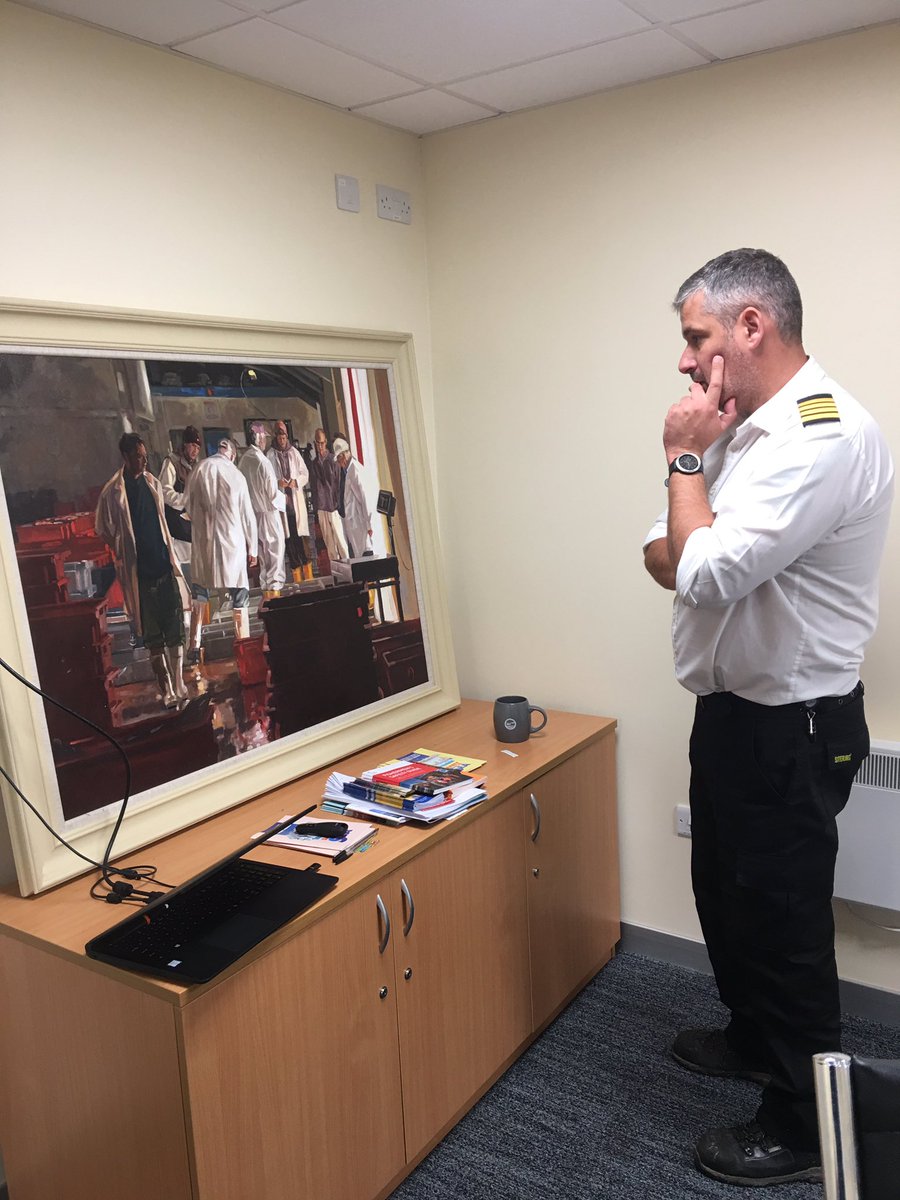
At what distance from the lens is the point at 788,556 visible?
5.98ft

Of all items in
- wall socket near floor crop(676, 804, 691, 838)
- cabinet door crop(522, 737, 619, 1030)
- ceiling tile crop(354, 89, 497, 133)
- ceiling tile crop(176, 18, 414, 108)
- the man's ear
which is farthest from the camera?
wall socket near floor crop(676, 804, 691, 838)

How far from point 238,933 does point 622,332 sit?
1.91 metres

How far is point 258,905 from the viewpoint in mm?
1777

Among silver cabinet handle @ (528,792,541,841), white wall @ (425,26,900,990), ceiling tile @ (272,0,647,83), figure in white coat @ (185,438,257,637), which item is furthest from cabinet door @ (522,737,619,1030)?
ceiling tile @ (272,0,647,83)

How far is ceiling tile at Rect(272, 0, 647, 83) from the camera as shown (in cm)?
206

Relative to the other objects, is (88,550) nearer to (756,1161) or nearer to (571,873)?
(571,873)

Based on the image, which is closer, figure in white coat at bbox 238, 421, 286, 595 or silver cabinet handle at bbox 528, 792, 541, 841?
figure in white coat at bbox 238, 421, 286, 595

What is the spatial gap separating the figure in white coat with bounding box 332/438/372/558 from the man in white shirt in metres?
0.82

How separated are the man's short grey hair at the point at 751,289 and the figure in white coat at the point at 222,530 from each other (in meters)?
1.10

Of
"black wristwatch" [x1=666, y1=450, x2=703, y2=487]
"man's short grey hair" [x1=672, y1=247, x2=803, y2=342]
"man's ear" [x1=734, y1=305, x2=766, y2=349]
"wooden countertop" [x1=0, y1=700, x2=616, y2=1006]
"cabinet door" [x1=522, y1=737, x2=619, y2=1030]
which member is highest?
"man's short grey hair" [x1=672, y1=247, x2=803, y2=342]

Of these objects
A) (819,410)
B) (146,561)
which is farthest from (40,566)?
(819,410)

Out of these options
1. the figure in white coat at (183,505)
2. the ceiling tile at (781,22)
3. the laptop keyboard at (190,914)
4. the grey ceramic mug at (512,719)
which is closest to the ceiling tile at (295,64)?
the ceiling tile at (781,22)

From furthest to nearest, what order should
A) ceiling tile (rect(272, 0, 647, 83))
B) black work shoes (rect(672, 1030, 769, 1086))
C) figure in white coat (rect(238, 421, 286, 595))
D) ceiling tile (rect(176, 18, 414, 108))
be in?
black work shoes (rect(672, 1030, 769, 1086))
figure in white coat (rect(238, 421, 286, 595))
ceiling tile (rect(176, 18, 414, 108))
ceiling tile (rect(272, 0, 647, 83))

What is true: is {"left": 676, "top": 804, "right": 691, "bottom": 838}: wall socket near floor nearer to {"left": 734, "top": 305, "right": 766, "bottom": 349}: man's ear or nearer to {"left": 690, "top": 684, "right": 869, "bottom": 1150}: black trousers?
{"left": 690, "top": 684, "right": 869, "bottom": 1150}: black trousers
